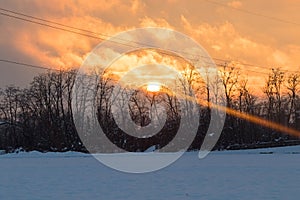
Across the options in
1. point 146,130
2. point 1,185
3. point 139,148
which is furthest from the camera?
point 146,130

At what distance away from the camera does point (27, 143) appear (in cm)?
7312

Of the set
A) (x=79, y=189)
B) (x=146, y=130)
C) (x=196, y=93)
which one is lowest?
(x=79, y=189)

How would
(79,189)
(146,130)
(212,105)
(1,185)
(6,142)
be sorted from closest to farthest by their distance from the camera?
(79,189)
(1,185)
(146,130)
(212,105)
(6,142)

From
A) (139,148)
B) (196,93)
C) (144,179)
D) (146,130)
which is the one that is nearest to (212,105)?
(196,93)

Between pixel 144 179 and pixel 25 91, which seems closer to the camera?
pixel 144 179

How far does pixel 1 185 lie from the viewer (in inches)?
632

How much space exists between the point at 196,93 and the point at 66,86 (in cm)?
2197

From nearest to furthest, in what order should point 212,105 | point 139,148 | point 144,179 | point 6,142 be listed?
point 144,179, point 139,148, point 212,105, point 6,142

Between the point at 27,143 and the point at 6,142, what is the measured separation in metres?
12.3

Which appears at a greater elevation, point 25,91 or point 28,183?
point 25,91

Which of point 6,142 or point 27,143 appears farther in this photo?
point 6,142

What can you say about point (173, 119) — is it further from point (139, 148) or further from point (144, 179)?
point (144, 179)

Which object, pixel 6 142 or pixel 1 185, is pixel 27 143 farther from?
pixel 1 185

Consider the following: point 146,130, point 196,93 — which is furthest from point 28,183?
point 196,93
